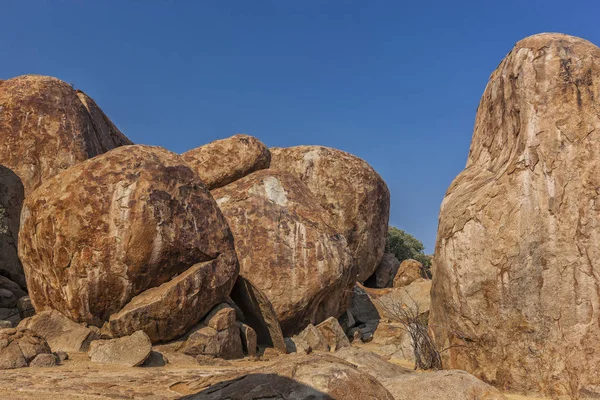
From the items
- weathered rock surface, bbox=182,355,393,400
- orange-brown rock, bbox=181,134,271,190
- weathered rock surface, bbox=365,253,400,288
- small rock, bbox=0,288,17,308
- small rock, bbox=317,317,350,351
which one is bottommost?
weathered rock surface, bbox=182,355,393,400

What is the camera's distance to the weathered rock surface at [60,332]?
920 cm

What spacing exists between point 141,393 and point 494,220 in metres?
4.65

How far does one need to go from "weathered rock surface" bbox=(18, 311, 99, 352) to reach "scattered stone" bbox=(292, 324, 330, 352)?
14.1 feet

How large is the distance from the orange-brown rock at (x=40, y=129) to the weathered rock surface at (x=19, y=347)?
799 cm

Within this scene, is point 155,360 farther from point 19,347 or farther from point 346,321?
point 346,321

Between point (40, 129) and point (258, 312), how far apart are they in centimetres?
852

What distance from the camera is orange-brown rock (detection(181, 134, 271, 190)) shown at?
47.2ft

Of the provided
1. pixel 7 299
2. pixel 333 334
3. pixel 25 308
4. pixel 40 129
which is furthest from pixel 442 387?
pixel 40 129

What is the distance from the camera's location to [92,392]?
6246mm

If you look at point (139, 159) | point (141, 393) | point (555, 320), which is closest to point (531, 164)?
point (555, 320)

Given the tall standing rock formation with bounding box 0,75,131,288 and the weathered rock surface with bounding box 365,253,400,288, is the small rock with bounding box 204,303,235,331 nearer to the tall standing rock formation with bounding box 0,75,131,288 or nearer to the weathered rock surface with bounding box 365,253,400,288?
the tall standing rock formation with bounding box 0,75,131,288

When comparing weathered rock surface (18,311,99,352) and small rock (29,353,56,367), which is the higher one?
weathered rock surface (18,311,99,352)

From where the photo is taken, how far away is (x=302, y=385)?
14.5ft

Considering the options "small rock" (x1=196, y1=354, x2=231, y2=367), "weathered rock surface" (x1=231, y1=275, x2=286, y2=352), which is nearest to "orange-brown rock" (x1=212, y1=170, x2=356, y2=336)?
"weathered rock surface" (x1=231, y1=275, x2=286, y2=352)
